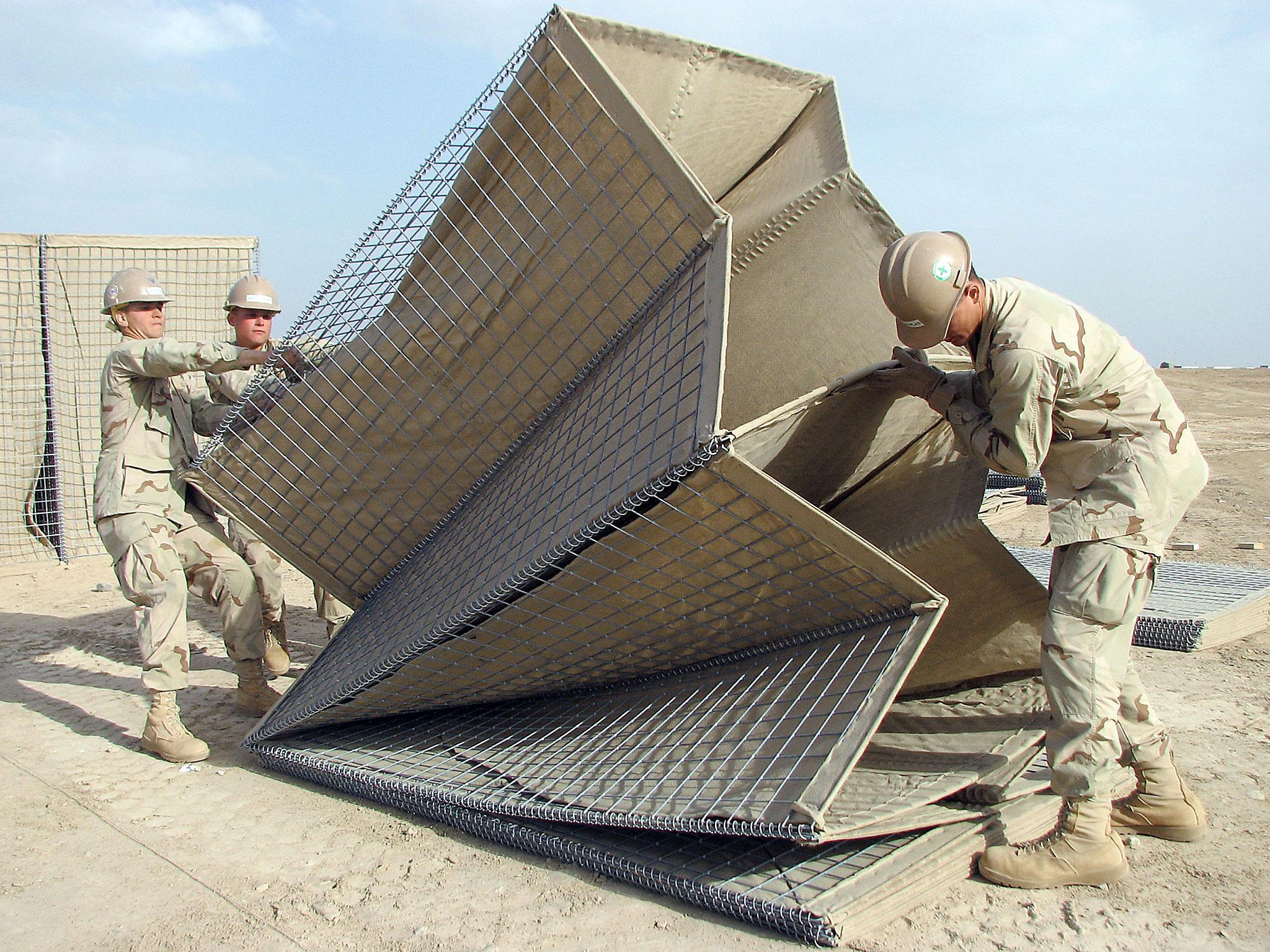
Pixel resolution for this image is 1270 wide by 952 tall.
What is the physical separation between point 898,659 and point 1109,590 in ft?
2.15

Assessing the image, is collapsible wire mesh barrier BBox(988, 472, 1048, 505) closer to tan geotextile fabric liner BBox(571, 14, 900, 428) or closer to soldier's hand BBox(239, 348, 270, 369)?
tan geotextile fabric liner BBox(571, 14, 900, 428)

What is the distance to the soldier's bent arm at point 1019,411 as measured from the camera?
8.84ft

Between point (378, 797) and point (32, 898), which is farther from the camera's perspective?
point (378, 797)

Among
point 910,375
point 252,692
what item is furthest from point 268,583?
point 910,375

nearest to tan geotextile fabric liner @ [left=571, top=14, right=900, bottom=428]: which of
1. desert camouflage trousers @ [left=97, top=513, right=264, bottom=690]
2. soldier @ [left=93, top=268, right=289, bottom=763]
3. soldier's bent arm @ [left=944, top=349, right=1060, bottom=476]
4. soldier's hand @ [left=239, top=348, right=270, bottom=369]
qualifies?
soldier's bent arm @ [left=944, top=349, right=1060, bottom=476]

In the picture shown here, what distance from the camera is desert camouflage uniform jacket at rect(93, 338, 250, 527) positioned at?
4.14 meters

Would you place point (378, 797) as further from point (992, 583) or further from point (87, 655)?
point (87, 655)

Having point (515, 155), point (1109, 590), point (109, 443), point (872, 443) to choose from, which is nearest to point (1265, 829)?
point (1109, 590)

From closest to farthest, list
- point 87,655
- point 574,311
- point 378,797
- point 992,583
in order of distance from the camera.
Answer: point 992,583 → point 378,797 → point 574,311 → point 87,655

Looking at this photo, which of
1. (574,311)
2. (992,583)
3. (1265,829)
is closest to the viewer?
(1265,829)

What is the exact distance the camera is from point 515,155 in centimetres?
361

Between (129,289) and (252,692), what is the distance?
183cm

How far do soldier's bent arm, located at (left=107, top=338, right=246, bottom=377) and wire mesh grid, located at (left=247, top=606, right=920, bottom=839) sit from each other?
155cm

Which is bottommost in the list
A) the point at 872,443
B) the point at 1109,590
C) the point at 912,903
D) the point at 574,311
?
the point at 912,903
